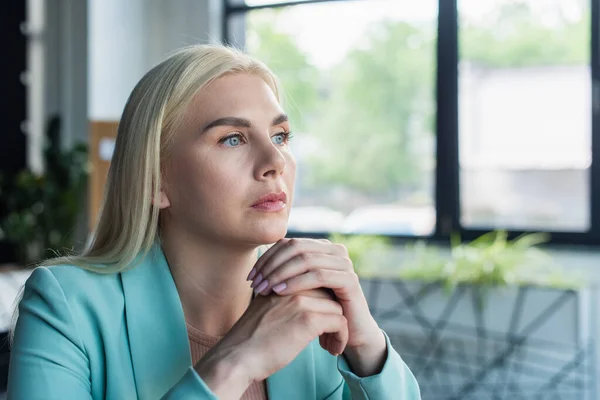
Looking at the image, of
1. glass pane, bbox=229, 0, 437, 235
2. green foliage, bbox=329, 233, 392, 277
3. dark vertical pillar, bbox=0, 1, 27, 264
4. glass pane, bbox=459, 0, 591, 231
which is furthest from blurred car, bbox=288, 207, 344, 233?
dark vertical pillar, bbox=0, 1, 27, 264

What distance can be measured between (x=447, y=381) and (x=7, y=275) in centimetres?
279

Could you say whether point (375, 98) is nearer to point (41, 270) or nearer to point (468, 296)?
point (468, 296)

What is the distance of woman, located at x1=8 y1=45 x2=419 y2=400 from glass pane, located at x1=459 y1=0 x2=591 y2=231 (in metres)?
3.93

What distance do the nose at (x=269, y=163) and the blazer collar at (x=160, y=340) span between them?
26 centimetres

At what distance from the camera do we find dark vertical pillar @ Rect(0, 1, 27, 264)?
20.1 feet

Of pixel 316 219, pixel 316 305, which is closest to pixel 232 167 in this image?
pixel 316 305

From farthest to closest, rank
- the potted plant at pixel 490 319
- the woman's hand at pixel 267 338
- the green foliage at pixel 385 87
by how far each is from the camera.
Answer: the green foliage at pixel 385 87 → the potted plant at pixel 490 319 → the woman's hand at pixel 267 338

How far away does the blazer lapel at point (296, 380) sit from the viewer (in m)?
1.31

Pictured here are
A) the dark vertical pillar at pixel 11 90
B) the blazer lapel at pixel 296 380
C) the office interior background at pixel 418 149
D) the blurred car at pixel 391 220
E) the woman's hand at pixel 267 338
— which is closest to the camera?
the woman's hand at pixel 267 338

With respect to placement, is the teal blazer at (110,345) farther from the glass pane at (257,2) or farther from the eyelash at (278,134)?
the glass pane at (257,2)

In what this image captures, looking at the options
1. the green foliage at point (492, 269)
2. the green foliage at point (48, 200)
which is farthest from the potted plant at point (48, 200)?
the green foliage at point (492, 269)

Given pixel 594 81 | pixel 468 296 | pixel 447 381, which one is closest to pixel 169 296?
pixel 468 296

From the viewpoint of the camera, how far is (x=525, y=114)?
16.5 ft

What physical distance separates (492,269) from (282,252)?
9.98 ft
